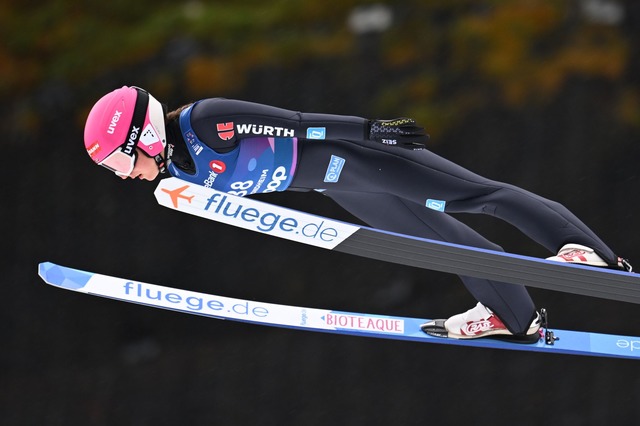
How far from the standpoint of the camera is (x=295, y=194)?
5148 millimetres

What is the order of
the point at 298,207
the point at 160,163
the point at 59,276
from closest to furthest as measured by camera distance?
the point at 160,163
the point at 59,276
the point at 298,207

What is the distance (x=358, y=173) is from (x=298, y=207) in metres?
1.79

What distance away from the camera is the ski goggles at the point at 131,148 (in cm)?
313

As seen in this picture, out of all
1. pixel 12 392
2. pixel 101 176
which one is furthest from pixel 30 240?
pixel 12 392

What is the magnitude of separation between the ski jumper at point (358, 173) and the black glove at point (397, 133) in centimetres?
4

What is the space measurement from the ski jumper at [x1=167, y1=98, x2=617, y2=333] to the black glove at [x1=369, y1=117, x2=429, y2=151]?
4 cm

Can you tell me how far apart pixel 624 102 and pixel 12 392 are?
3.64 meters

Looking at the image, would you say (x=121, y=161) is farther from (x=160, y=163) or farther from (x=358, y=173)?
(x=358, y=173)

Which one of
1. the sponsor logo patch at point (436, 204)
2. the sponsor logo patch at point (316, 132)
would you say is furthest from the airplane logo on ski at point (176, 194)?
the sponsor logo patch at point (436, 204)

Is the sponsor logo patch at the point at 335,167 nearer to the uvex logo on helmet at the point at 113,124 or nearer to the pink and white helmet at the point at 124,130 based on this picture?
the pink and white helmet at the point at 124,130

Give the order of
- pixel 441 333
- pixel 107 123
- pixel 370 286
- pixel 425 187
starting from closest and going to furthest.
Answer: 1. pixel 107 123
2. pixel 425 187
3. pixel 441 333
4. pixel 370 286

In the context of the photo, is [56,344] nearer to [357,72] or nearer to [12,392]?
[12,392]

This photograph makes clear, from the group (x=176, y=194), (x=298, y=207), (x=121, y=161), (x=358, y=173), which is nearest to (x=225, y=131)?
(x=176, y=194)

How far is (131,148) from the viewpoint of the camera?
10.3 feet
